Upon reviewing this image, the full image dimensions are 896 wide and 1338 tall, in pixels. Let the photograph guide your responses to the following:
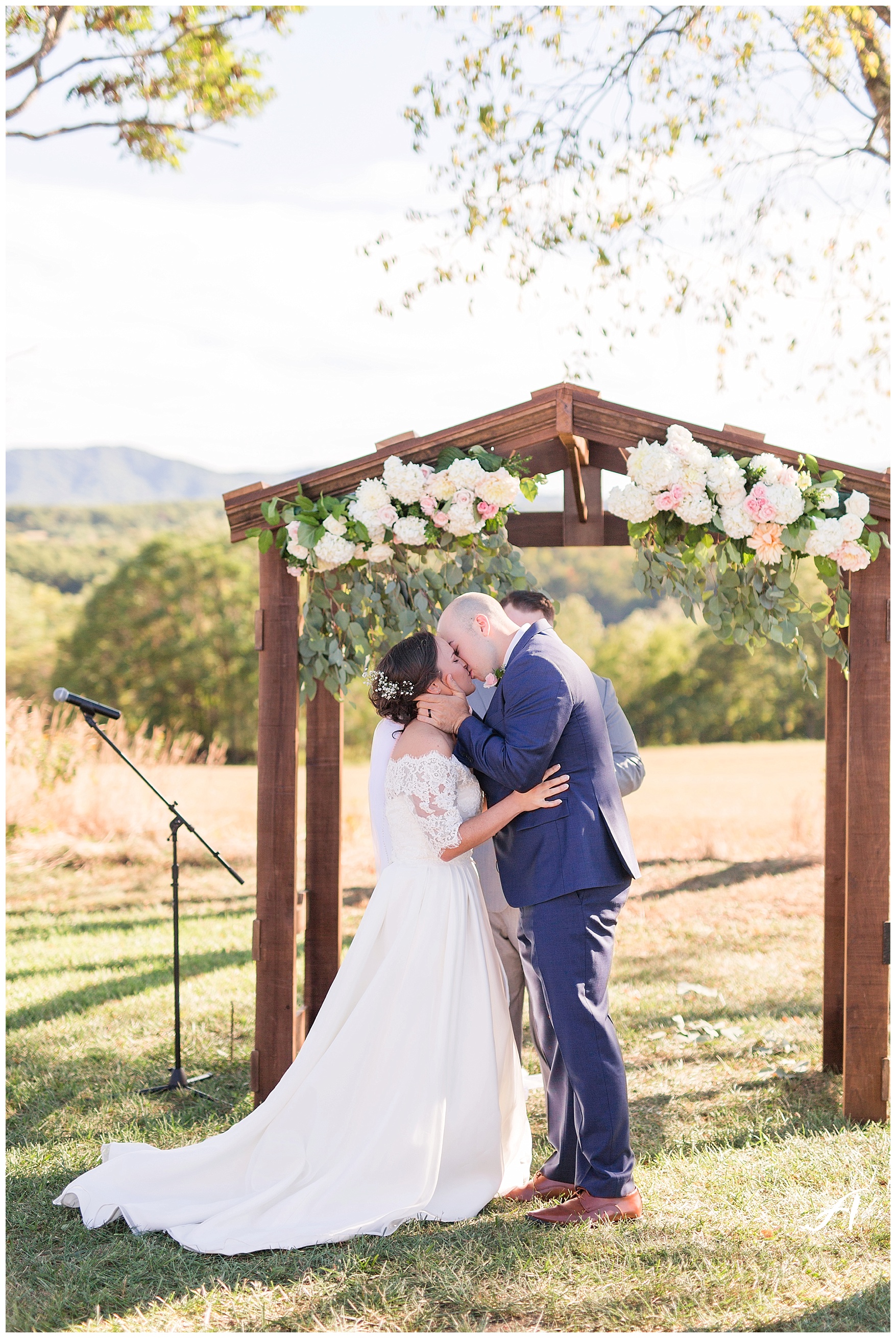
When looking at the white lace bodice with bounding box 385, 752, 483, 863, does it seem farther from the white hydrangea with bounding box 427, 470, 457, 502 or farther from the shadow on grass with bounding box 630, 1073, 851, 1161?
the shadow on grass with bounding box 630, 1073, 851, 1161

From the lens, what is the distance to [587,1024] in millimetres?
3543

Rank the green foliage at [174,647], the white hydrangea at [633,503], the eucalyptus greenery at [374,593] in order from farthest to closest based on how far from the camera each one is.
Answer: the green foliage at [174,647] → the eucalyptus greenery at [374,593] → the white hydrangea at [633,503]

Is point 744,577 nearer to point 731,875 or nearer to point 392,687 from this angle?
point 392,687

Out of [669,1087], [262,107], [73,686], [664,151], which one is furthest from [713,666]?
[669,1087]

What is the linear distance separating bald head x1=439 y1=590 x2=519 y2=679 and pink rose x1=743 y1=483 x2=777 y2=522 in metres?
1.12

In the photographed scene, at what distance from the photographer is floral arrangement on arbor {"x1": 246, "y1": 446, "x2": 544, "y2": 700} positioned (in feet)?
14.2

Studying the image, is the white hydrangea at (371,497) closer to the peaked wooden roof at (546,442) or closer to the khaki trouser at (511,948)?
the peaked wooden roof at (546,442)

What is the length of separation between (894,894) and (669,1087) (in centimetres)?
151

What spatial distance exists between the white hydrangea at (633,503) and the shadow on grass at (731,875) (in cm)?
664

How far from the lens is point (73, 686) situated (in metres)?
22.7

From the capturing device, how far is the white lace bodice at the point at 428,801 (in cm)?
364

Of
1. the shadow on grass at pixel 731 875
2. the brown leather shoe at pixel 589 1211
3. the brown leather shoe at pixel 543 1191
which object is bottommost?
the shadow on grass at pixel 731 875

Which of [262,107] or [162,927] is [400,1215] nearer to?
[162,927]

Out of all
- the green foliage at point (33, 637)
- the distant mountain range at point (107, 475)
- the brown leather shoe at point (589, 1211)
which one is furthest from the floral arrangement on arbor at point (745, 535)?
the distant mountain range at point (107, 475)
